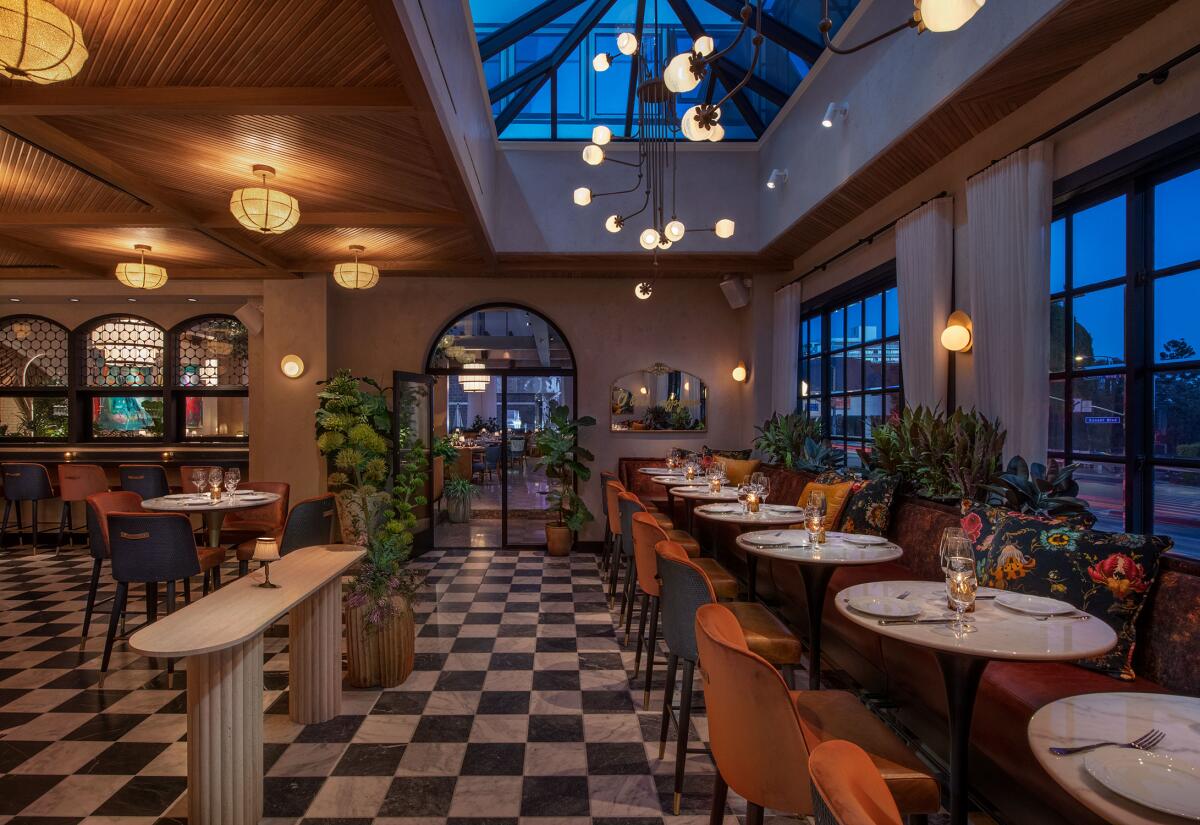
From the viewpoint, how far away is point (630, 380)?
8531mm

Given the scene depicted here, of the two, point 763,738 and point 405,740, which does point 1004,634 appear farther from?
point 405,740

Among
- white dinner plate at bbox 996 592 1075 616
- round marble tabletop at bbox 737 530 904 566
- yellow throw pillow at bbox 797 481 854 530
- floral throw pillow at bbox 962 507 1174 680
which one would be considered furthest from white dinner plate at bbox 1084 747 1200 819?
yellow throw pillow at bbox 797 481 854 530

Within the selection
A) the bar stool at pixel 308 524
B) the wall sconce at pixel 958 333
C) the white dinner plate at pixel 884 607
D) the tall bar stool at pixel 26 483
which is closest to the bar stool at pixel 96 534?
the bar stool at pixel 308 524

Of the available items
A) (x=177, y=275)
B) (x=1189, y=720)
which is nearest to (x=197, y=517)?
(x=177, y=275)

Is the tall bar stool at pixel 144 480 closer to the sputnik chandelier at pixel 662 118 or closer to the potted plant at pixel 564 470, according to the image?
the potted plant at pixel 564 470

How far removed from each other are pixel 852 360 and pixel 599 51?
160 inches

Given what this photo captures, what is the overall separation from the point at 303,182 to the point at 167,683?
350 centimetres

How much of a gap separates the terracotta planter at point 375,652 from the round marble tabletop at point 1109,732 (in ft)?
10.7

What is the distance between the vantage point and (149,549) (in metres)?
4.03

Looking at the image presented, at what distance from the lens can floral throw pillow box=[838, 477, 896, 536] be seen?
4.25 meters

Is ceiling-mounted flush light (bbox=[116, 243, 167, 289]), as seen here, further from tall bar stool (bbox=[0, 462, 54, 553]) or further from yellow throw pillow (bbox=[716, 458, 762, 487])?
yellow throw pillow (bbox=[716, 458, 762, 487])

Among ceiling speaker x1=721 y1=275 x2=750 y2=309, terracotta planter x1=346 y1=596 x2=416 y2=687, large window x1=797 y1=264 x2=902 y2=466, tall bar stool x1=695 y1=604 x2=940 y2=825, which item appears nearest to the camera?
tall bar stool x1=695 y1=604 x2=940 y2=825

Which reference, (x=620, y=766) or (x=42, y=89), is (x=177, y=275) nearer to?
(x=42, y=89)

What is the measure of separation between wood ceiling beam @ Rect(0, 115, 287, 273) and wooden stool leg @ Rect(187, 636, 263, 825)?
3.51m
